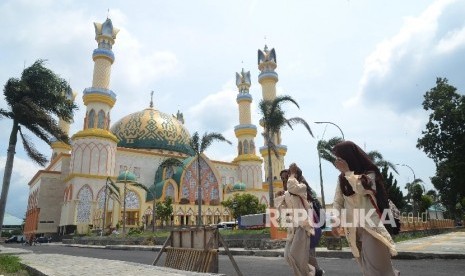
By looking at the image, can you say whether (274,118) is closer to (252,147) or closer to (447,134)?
(447,134)

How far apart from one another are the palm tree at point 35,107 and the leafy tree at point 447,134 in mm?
20818

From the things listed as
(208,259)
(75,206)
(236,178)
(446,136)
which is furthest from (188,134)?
(208,259)

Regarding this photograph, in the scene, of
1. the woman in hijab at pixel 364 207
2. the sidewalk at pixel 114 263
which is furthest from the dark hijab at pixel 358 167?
the sidewalk at pixel 114 263

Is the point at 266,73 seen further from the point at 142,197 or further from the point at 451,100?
the point at 451,100

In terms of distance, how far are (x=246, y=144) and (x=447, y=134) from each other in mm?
27275

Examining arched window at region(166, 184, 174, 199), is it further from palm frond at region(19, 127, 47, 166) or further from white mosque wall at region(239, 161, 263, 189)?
palm frond at region(19, 127, 47, 166)

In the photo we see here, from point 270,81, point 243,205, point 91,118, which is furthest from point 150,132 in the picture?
point 243,205

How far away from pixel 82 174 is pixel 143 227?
25.0 feet

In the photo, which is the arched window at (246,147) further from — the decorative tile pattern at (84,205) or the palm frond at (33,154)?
the palm frond at (33,154)

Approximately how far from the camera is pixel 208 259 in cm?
616

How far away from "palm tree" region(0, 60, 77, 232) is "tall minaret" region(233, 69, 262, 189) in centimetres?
3187

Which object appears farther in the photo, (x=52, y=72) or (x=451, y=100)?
(x=451, y=100)

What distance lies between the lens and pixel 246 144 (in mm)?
47438

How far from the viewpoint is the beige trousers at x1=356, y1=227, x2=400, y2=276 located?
3307mm
